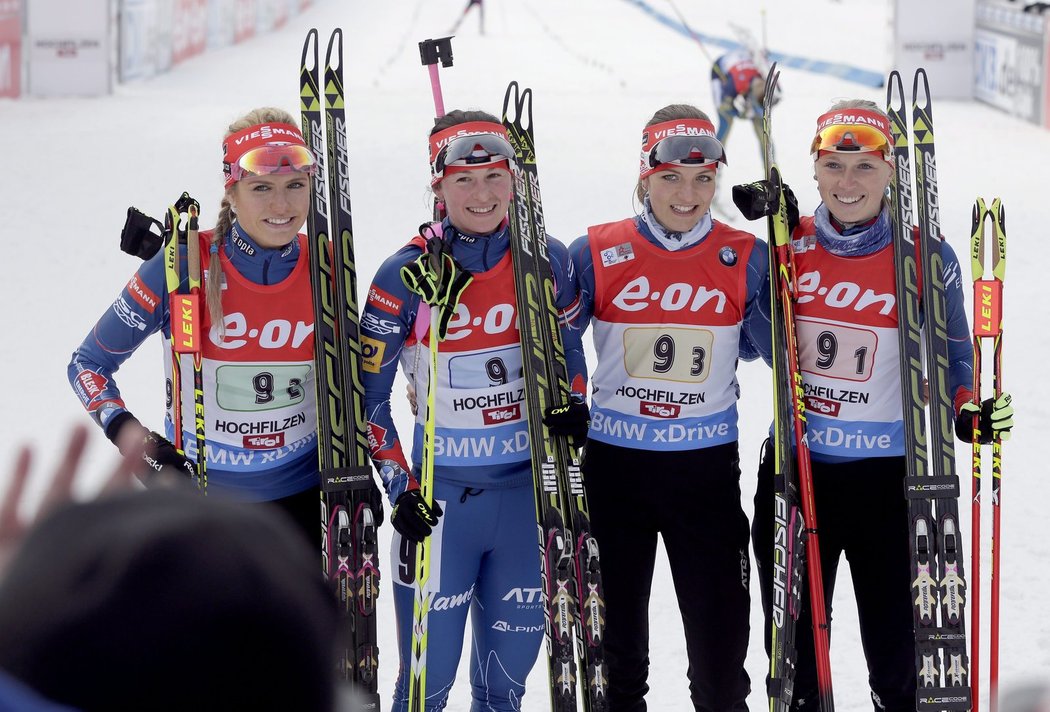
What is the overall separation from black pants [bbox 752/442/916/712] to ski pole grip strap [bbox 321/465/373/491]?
1.17 metres

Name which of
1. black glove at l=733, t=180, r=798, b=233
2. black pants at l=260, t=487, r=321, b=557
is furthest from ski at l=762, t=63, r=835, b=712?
black pants at l=260, t=487, r=321, b=557

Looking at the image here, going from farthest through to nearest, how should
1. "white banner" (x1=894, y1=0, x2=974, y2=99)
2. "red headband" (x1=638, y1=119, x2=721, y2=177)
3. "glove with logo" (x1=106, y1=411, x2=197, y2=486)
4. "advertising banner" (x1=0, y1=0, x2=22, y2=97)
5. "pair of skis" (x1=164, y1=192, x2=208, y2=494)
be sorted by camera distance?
"white banner" (x1=894, y1=0, x2=974, y2=99), "advertising banner" (x1=0, y1=0, x2=22, y2=97), "red headband" (x1=638, y1=119, x2=721, y2=177), "pair of skis" (x1=164, y1=192, x2=208, y2=494), "glove with logo" (x1=106, y1=411, x2=197, y2=486)

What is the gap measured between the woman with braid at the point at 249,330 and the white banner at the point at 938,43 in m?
16.2

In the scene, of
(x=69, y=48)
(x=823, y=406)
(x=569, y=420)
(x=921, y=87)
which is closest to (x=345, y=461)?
(x=569, y=420)

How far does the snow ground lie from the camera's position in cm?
503

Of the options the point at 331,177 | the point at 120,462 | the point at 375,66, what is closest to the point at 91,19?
the point at 375,66

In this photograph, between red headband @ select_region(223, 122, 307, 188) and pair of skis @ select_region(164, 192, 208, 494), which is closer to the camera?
pair of skis @ select_region(164, 192, 208, 494)

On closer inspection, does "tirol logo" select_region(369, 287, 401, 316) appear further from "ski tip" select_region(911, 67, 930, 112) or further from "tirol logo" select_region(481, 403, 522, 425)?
"ski tip" select_region(911, 67, 930, 112)

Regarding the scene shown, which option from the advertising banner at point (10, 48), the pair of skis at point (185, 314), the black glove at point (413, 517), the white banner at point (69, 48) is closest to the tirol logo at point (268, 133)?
the pair of skis at point (185, 314)

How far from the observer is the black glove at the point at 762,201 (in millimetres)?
3221

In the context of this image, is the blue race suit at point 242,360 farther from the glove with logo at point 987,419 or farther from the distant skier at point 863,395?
the glove with logo at point 987,419

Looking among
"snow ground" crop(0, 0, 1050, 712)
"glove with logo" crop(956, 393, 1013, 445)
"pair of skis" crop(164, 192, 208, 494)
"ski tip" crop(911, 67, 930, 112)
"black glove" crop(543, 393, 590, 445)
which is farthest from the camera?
"snow ground" crop(0, 0, 1050, 712)

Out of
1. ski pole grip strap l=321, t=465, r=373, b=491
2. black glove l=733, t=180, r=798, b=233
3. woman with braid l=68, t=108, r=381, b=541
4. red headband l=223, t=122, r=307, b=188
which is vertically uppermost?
red headband l=223, t=122, r=307, b=188

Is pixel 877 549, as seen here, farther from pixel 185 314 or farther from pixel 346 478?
pixel 185 314
